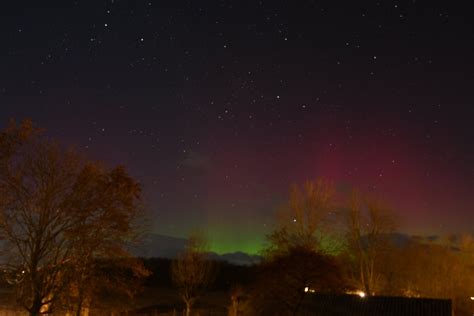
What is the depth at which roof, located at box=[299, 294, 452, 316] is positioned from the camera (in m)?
22.3

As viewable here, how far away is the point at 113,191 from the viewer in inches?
779

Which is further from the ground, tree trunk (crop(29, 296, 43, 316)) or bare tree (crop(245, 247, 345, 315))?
bare tree (crop(245, 247, 345, 315))

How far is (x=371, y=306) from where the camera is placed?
24.5 meters

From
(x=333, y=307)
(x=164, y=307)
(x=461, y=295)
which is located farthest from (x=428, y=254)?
(x=333, y=307)

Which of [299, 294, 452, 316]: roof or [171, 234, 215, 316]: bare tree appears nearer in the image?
[299, 294, 452, 316]: roof

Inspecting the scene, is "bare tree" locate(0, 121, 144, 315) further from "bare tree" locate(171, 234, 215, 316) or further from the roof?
"bare tree" locate(171, 234, 215, 316)

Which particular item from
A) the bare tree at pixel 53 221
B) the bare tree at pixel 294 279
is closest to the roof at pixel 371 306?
the bare tree at pixel 294 279

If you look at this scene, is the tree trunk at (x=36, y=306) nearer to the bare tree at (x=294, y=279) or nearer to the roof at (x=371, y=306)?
the bare tree at (x=294, y=279)

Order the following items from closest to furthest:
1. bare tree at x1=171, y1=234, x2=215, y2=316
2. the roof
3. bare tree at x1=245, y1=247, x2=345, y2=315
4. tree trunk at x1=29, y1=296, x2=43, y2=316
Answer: tree trunk at x1=29, y1=296, x2=43, y2=316, the roof, bare tree at x1=245, y1=247, x2=345, y2=315, bare tree at x1=171, y1=234, x2=215, y2=316

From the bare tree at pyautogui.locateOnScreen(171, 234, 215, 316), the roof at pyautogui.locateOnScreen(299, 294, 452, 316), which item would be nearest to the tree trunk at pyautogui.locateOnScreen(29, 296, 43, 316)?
the roof at pyautogui.locateOnScreen(299, 294, 452, 316)

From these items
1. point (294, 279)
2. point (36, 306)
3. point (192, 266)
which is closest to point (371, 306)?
point (294, 279)

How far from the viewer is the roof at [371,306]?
22312 mm

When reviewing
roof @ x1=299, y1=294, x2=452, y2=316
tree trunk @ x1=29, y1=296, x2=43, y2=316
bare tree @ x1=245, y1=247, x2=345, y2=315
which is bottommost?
tree trunk @ x1=29, y1=296, x2=43, y2=316

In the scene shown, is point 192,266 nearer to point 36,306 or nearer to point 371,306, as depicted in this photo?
point 371,306
